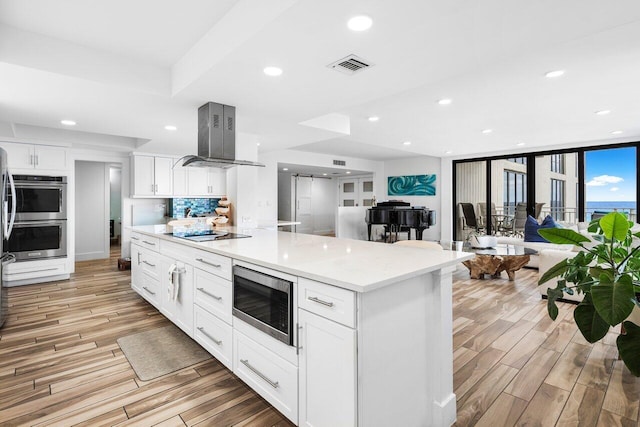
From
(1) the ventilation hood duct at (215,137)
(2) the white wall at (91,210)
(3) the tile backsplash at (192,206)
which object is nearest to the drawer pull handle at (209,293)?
(1) the ventilation hood duct at (215,137)

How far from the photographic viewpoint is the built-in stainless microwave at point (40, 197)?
4535 mm

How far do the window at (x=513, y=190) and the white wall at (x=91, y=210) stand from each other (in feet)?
28.3

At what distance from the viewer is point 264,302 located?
1822mm

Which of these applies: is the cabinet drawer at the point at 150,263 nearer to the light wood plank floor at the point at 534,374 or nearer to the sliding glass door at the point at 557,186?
the light wood plank floor at the point at 534,374

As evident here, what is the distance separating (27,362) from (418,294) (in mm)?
2795

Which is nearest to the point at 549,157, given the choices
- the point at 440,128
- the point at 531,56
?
the point at 440,128

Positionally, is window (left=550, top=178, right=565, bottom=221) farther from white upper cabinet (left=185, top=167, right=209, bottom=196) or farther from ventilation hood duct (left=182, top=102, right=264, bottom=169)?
white upper cabinet (left=185, top=167, right=209, bottom=196)

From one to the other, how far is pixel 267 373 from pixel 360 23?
1909 millimetres

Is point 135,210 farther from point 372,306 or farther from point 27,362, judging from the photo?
point 372,306

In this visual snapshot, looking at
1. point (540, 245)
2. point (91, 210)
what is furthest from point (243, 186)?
point (540, 245)

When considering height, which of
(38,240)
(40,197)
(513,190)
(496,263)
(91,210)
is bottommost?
(496,263)

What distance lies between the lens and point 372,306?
1.39 metres

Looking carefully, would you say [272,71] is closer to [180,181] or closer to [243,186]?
[243,186]

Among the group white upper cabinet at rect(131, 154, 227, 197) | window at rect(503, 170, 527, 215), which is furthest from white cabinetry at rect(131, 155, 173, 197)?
window at rect(503, 170, 527, 215)
